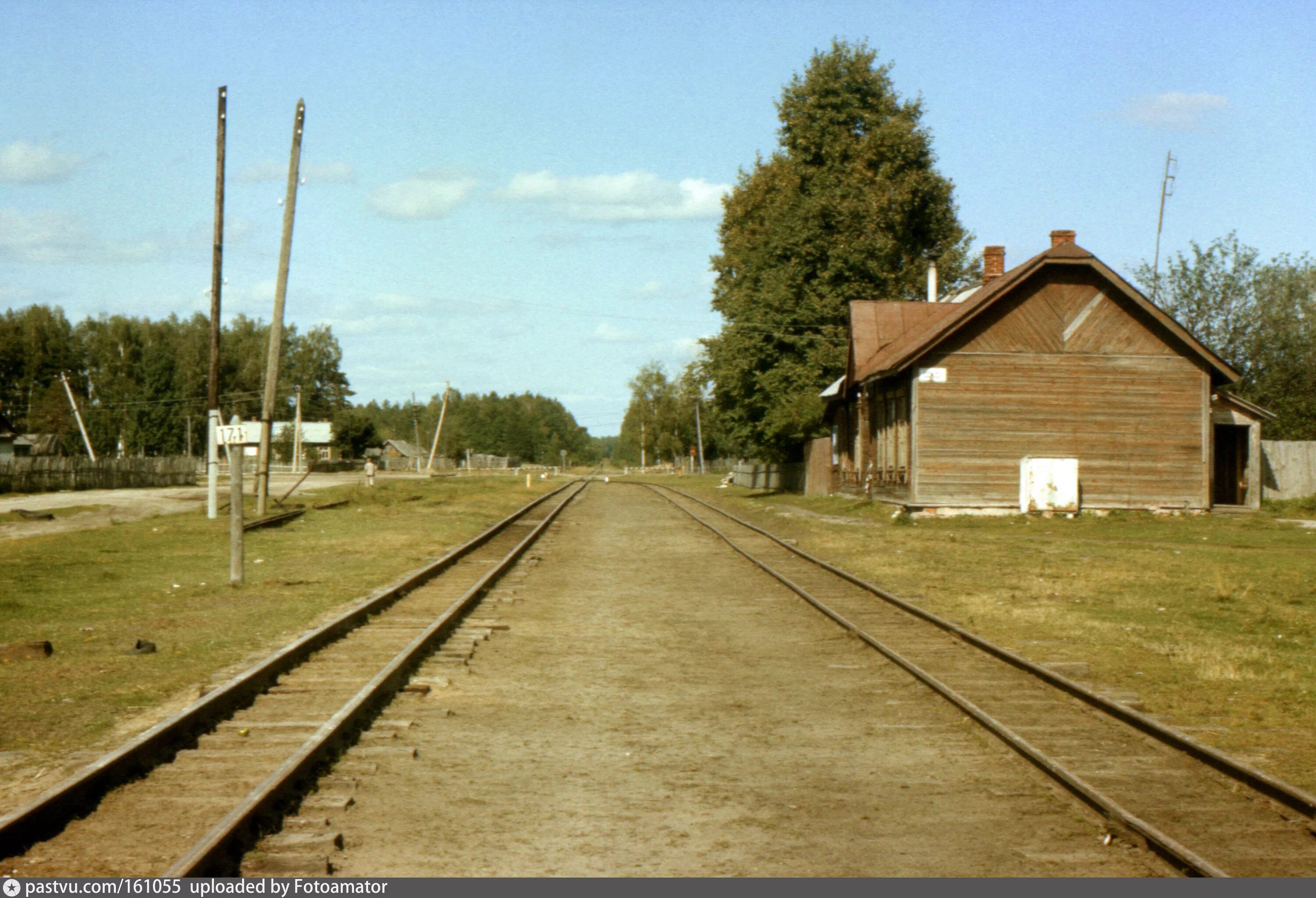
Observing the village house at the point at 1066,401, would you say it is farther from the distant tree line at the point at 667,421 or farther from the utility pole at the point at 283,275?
the distant tree line at the point at 667,421

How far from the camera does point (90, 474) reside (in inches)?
2060

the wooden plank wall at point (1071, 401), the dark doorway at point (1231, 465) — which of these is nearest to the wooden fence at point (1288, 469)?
the dark doorway at point (1231, 465)

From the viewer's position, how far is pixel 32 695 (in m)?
8.38

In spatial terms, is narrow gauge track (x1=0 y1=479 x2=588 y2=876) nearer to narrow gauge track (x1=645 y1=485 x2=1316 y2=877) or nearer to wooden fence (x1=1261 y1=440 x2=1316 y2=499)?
narrow gauge track (x1=645 y1=485 x2=1316 y2=877)

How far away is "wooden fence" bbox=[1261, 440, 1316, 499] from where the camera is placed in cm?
3597

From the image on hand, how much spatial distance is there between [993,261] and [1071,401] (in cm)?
856

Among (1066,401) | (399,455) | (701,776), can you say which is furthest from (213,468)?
(399,455)

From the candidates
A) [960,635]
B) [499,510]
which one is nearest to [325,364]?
[499,510]

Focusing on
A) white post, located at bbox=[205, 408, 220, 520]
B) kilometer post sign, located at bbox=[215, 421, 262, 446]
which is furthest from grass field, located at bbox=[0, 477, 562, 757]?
kilometer post sign, located at bbox=[215, 421, 262, 446]

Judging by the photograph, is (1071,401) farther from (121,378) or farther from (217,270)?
(121,378)

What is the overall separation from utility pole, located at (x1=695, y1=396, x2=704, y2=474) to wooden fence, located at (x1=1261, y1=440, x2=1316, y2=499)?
200 feet

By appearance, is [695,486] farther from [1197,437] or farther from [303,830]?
[303,830]

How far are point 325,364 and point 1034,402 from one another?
376ft

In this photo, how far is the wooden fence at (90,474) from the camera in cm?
4803
